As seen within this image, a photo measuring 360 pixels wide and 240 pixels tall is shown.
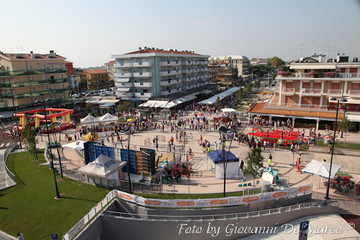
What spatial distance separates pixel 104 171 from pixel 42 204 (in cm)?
436

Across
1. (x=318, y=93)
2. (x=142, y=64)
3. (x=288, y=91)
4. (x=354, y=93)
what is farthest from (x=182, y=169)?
(x=142, y=64)

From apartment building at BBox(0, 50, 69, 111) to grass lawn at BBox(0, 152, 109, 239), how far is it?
28.1m

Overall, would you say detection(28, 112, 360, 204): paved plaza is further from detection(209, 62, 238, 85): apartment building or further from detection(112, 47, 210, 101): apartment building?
detection(209, 62, 238, 85): apartment building

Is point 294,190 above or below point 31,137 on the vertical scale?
below

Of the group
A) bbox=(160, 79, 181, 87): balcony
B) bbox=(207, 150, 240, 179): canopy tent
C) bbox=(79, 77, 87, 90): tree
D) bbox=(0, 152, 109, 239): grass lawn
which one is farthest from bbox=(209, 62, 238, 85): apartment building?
bbox=(0, 152, 109, 239): grass lawn

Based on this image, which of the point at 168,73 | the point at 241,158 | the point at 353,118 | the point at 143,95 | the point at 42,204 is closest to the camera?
the point at 42,204

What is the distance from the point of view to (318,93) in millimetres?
35969

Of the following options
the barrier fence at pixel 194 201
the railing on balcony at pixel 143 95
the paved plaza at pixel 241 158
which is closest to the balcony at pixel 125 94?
the railing on balcony at pixel 143 95

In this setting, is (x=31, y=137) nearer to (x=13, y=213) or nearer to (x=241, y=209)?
(x=13, y=213)

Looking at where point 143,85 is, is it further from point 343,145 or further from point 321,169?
point 321,169

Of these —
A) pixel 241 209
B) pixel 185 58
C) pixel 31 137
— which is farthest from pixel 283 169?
pixel 185 58

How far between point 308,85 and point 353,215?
26.1 metres

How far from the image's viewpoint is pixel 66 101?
2032 inches

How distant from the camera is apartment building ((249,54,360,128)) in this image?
33781mm
